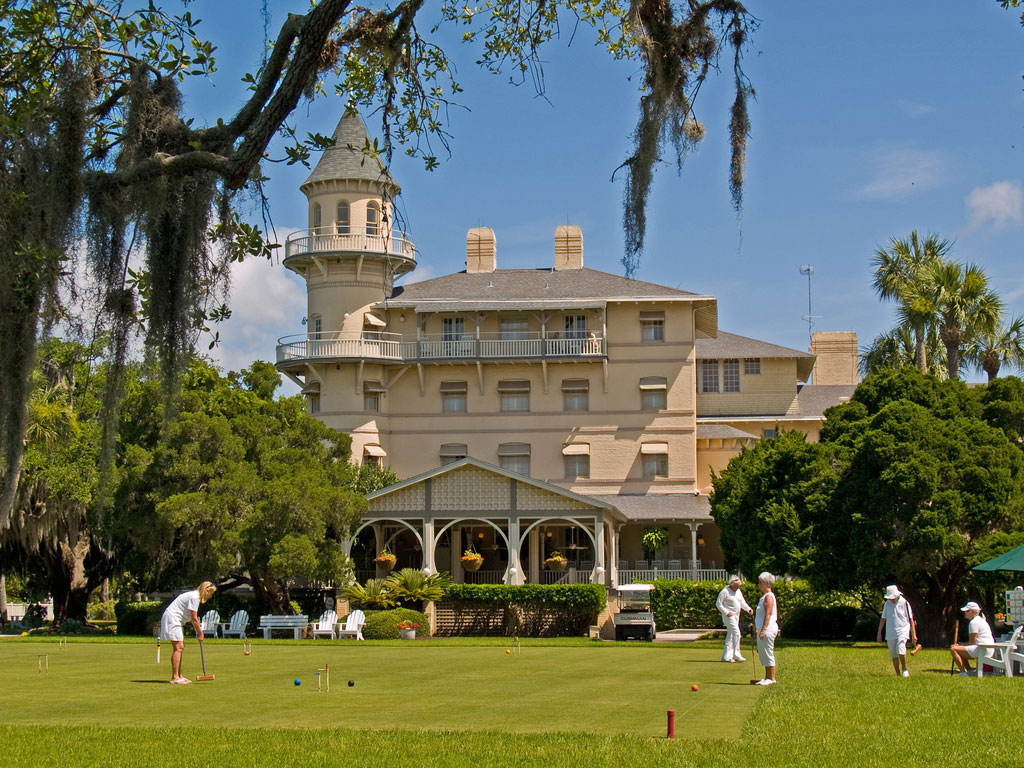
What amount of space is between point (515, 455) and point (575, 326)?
584cm

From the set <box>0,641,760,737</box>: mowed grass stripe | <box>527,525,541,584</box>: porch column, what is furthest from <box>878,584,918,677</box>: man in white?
<box>527,525,541,584</box>: porch column

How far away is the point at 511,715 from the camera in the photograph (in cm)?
1307

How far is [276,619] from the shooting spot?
35.7 m

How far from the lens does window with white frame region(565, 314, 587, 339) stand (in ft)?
173

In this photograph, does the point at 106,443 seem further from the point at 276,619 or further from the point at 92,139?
the point at 276,619

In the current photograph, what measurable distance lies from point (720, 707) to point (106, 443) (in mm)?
7597

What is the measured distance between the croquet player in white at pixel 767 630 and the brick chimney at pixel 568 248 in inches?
1598

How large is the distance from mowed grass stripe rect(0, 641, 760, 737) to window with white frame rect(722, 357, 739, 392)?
3390cm

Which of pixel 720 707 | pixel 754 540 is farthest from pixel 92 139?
pixel 754 540

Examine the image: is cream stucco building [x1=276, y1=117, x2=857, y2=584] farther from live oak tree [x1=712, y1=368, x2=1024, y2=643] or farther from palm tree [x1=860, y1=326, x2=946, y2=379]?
live oak tree [x1=712, y1=368, x2=1024, y2=643]

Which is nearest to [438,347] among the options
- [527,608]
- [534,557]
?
[534,557]

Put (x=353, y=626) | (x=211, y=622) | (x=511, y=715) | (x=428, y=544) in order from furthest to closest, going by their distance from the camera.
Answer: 1. (x=428, y=544)
2. (x=211, y=622)
3. (x=353, y=626)
4. (x=511, y=715)

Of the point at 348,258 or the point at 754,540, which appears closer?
the point at 754,540

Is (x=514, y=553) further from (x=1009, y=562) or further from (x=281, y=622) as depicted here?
(x=1009, y=562)
